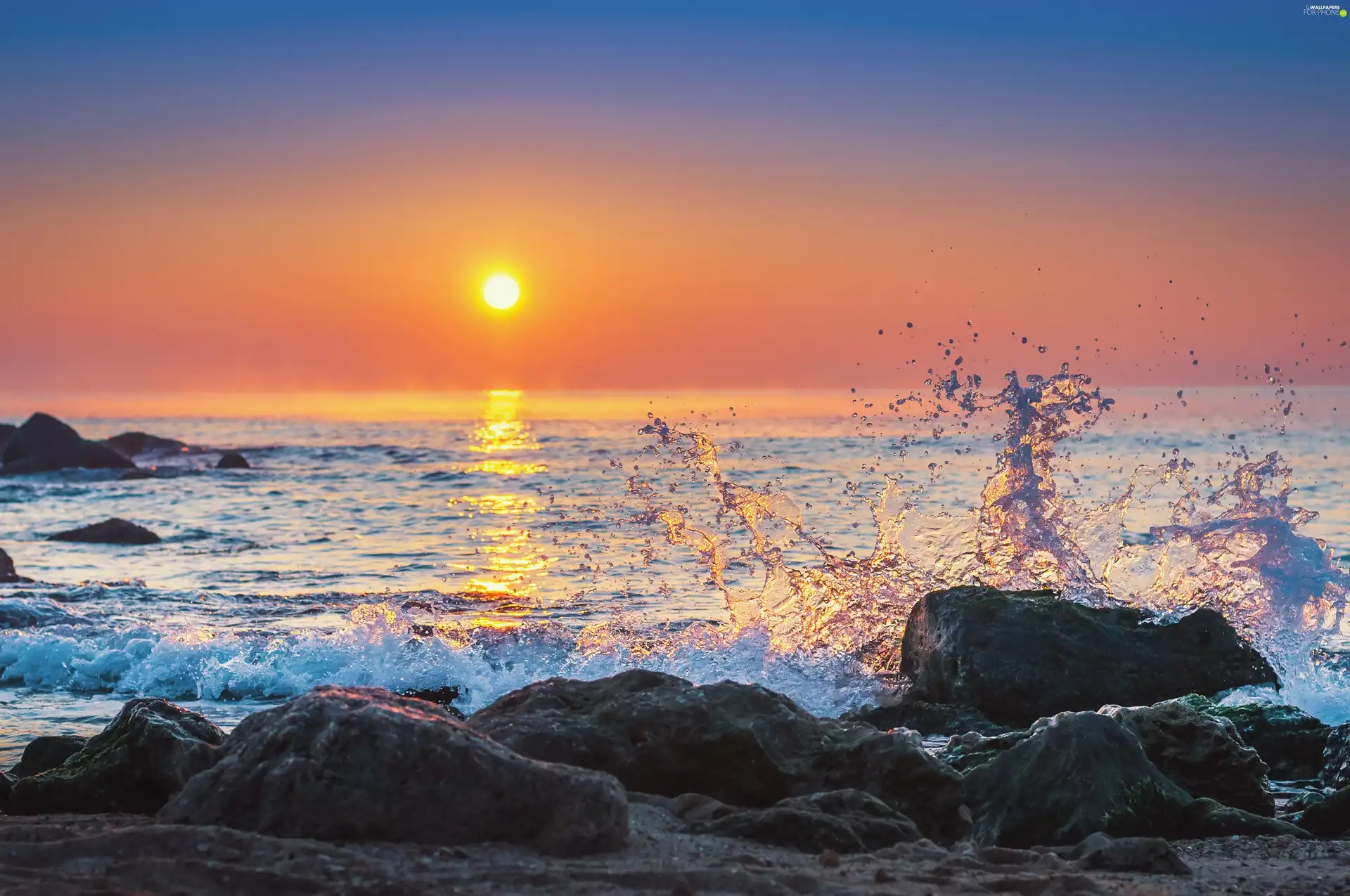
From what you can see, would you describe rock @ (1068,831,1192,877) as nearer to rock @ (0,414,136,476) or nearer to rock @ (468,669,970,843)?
rock @ (468,669,970,843)

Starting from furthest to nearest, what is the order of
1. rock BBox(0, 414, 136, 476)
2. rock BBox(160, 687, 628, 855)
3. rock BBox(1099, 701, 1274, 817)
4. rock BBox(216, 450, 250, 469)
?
Answer: rock BBox(216, 450, 250, 469)
rock BBox(0, 414, 136, 476)
rock BBox(1099, 701, 1274, 817)
rock BBox(160, 687, 628, 855)

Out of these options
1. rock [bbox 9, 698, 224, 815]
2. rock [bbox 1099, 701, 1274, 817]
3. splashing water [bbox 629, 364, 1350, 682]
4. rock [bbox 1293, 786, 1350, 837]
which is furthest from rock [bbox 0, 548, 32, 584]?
rock [bbox 1293, 786, 1350, 837]

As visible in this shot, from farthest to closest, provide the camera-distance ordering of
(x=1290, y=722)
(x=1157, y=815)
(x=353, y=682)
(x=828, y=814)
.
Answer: (x=353, y=682) → (x=1290, y=722) → (x=1157, y=815) → (x=828, y=814)

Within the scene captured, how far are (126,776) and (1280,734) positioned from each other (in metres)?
5.57

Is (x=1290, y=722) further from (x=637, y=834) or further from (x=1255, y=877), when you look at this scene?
(x=637, y=834)

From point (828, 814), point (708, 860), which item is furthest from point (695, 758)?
point (708, 860)

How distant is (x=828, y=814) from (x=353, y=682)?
228 inches

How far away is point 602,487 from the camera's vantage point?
29.2 meters

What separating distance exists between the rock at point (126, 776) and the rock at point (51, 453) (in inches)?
1369

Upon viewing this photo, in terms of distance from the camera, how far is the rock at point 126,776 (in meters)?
5.09

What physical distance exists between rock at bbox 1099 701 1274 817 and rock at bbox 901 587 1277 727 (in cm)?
161

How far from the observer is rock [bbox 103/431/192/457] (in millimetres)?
47562

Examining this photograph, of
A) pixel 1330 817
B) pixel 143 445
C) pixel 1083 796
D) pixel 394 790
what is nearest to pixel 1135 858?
pixel 1083 796

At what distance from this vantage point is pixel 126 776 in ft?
16.8
